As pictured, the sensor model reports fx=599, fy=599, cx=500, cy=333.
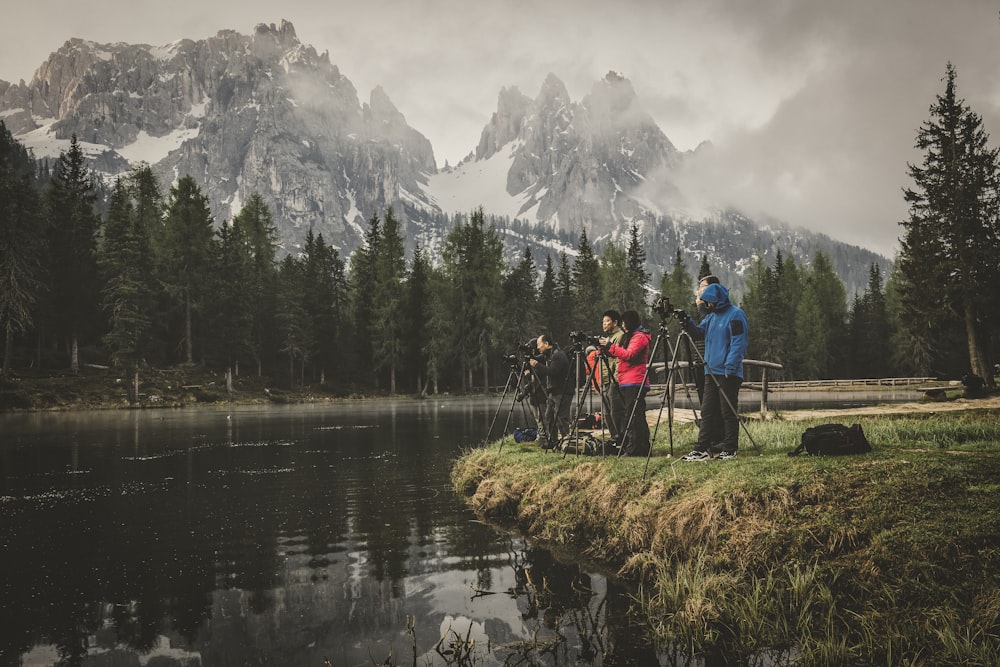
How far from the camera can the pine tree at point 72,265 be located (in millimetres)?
46500

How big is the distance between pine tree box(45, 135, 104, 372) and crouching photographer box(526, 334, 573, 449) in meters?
44.5

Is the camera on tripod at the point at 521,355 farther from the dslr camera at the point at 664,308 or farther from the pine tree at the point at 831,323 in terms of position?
the pine tree at the point at 831,323

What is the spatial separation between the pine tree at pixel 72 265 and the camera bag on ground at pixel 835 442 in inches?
1997

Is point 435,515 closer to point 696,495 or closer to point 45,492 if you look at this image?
point 696,495

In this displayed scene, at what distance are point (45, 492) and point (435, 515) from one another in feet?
28.0

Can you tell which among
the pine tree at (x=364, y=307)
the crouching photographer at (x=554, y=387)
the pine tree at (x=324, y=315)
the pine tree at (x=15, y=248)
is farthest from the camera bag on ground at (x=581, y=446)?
the pine tree at (x=364, y=307)

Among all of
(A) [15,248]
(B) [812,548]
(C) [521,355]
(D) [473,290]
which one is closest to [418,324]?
(D) [473,290]

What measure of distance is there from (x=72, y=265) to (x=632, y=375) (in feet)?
175

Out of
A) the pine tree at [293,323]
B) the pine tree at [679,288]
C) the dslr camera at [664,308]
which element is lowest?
the dslr camera at [664,308]

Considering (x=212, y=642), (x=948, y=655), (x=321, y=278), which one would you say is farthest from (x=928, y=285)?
(x=321, y=278)

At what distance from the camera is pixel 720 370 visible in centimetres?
949

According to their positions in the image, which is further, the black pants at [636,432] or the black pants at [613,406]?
the black pants at [613,406]

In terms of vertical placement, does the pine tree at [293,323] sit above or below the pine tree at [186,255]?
below

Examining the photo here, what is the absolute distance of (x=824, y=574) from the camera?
5.40 meters
